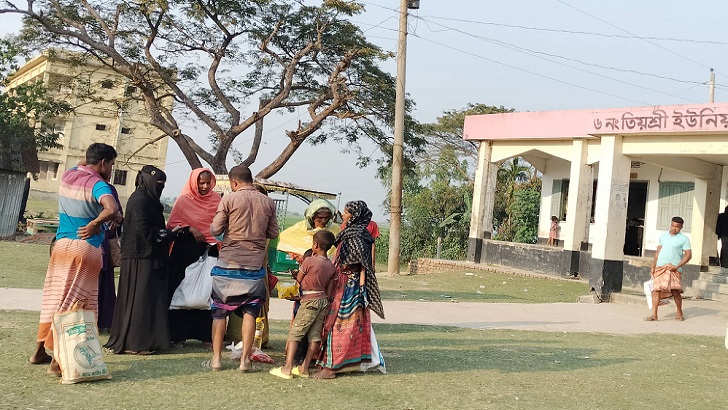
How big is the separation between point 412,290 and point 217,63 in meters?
11.8

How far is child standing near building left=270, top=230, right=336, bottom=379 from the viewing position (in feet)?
20.2

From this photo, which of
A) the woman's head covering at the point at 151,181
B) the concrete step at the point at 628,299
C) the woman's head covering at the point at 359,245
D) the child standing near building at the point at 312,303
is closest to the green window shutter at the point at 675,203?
the concrete step at the point at 628,299

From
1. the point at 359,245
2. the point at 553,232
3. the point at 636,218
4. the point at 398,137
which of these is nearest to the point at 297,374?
the point at 359,245

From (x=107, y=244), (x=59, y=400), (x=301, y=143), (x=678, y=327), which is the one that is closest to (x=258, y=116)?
(x=301, y=143)

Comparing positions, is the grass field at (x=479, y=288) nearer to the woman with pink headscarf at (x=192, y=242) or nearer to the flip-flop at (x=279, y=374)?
the woman with pink headscarf at (x=192, y=242)

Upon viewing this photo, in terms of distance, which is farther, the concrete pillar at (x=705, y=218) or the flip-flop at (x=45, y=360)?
the concrete pillar at (x=705, y=218)

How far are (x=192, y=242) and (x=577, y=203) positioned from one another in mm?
14058

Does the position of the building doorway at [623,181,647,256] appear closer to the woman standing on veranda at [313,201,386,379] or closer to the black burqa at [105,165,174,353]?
the woman standing on veranda at [313,201,386,379]

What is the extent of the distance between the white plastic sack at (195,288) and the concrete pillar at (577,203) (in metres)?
14.1

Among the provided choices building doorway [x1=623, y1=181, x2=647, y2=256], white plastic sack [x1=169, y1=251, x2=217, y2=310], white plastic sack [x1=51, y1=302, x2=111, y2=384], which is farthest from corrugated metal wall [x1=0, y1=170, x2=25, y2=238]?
white plastic sack [x1=51, y1=302, x2=111, y2=384]

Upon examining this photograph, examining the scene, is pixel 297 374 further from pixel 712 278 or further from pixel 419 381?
pixel 712 278

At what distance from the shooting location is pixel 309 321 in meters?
6.17

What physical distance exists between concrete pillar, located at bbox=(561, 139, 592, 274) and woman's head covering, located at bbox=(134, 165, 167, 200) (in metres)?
14.3

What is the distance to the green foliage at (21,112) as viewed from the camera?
23219mm
